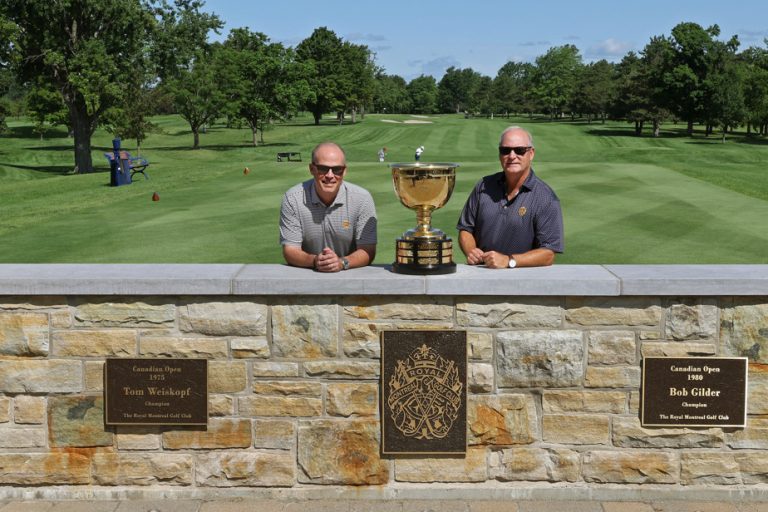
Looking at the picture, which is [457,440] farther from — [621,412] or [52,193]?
[52,193]

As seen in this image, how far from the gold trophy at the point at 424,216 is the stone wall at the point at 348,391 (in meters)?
0.21

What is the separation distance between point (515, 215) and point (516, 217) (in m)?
0.01

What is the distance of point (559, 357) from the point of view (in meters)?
5.05

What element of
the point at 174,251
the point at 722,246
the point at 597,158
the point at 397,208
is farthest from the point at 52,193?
the point at 597,158

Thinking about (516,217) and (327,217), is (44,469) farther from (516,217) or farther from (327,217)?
(516,217)

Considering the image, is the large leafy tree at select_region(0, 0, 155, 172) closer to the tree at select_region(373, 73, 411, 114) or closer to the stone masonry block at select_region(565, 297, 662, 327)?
the stone masonry block at select_region(565, 297, 662, 327)

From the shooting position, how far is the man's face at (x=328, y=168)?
5188 mm

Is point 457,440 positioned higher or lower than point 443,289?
lower

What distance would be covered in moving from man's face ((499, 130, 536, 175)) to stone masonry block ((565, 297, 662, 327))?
961 mm

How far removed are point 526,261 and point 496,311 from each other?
0.50 meters

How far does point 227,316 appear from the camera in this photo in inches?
199

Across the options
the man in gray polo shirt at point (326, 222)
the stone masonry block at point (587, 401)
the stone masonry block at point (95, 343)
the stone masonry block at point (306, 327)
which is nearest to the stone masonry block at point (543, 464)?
the stone masonry block at point (587, 401)

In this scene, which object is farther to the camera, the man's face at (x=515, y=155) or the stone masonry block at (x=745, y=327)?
the man's face at (x=515, y=155)

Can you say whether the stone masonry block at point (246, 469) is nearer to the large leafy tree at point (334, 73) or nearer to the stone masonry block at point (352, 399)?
the stone masonry block at point (352, 399)
